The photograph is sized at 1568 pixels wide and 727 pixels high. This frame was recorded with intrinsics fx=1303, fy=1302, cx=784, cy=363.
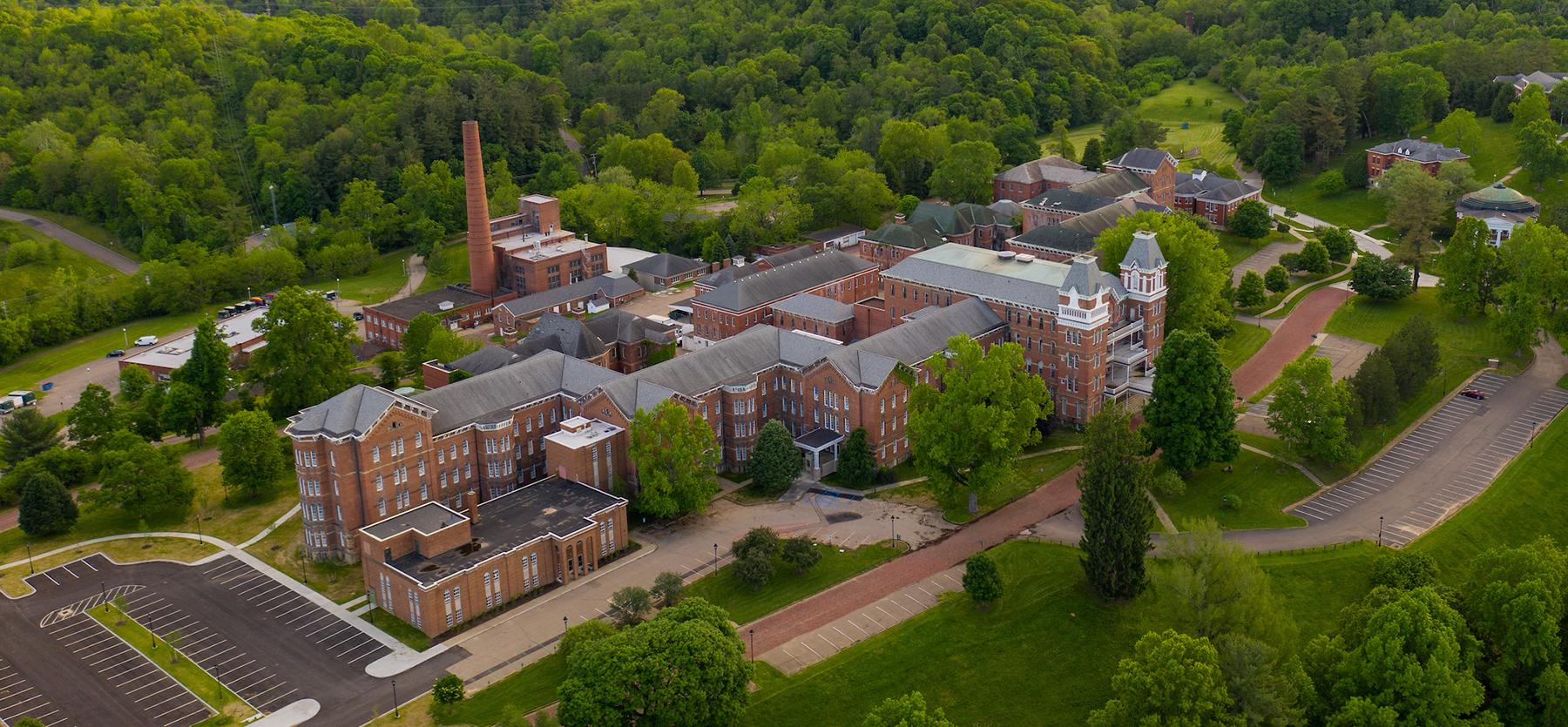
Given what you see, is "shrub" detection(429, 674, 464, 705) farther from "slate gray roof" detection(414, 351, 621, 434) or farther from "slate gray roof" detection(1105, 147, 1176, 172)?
"slate gray roof" detection(1105, 147, 1176, 172)

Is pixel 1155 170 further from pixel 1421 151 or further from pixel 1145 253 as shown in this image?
pixel 1145 253

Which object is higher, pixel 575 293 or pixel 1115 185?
pixel 1115 185

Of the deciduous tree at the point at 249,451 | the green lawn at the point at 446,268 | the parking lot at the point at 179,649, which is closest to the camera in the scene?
the parking lot at the point at 179,649

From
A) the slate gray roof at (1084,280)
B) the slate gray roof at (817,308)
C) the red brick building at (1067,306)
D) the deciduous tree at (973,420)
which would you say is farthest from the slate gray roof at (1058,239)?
the deciduous tree at (973,420)

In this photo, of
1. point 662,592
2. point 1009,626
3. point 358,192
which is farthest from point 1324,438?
point 358,192

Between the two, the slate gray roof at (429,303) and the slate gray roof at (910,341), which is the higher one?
the slate gray roof at (910,341)

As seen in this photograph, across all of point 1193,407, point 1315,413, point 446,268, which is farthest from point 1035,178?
point 446,268

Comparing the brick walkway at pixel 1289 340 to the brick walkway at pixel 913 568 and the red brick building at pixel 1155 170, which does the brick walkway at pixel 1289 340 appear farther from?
the red brick building at pixel 1155 170

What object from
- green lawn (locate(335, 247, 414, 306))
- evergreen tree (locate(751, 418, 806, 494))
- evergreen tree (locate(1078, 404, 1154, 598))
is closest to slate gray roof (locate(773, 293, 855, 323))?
evergreen tree (locate(751, 418, 806, 494))
